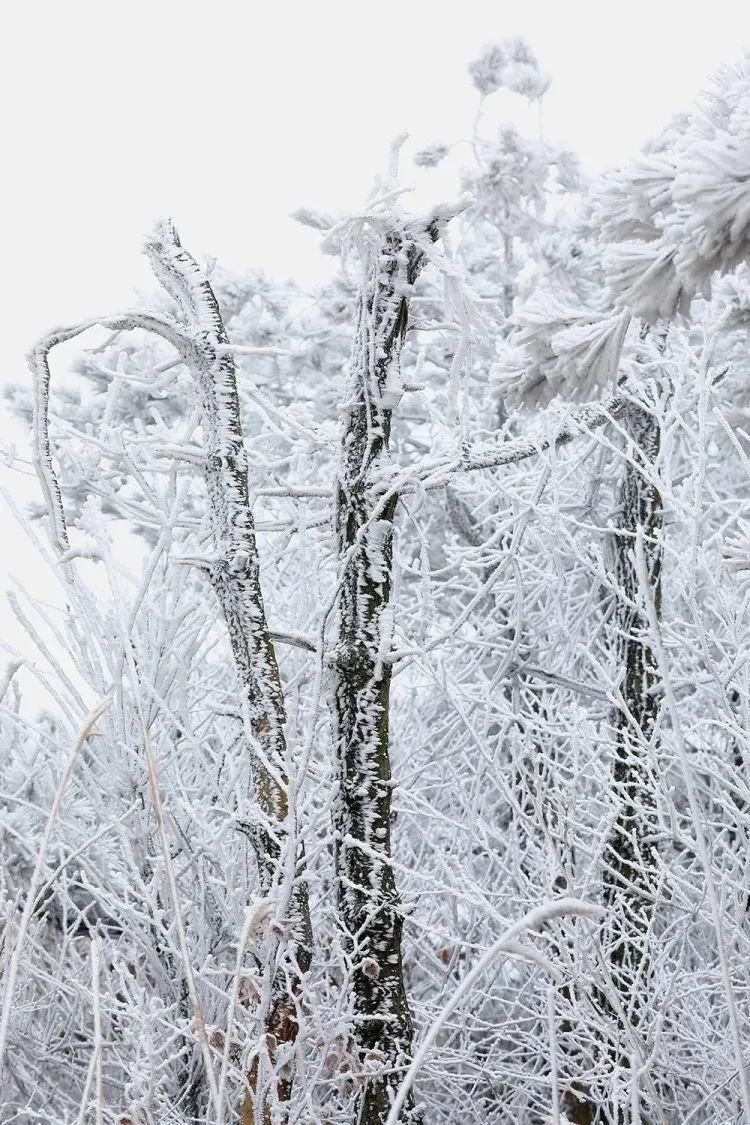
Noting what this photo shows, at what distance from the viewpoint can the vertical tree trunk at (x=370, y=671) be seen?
3.27 meters

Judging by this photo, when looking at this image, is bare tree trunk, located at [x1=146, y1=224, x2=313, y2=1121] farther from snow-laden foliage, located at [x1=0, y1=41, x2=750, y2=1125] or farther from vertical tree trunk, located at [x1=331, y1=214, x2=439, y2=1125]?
vertical tree trunk, located at [x1=331, y1=214, x2=439, y2=1125]

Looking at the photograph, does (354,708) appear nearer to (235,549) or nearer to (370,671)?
(370,671)

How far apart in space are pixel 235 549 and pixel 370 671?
70cm

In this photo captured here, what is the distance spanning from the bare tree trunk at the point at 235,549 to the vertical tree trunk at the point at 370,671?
0.22 m

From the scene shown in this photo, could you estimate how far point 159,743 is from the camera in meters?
4.35

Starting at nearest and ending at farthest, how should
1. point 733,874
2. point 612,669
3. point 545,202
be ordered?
point 733,874
point 612,669
point 545,202

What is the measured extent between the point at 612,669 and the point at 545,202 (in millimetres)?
5611

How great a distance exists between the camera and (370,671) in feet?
11.3

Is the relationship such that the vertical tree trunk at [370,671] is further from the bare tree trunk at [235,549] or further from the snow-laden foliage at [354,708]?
the bare tree trunk at [235,549]

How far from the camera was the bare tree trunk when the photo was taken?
339 centimetres

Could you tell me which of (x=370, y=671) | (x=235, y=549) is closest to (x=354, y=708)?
(x=370, y=671)

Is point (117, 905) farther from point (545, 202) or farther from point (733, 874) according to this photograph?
point (545, 202)

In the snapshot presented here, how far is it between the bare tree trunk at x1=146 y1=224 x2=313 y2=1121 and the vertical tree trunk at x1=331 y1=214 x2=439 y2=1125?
22cm

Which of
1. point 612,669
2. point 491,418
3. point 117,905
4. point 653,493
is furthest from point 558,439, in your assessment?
point 491,418
